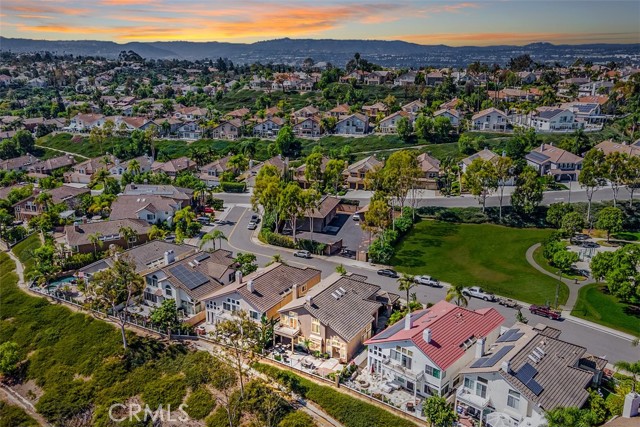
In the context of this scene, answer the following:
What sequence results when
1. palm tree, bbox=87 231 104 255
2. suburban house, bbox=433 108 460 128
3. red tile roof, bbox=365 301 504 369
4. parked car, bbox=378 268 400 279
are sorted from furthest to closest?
1. suburban house, bbox=433 108 460 128
2. palm tree, bbox=87 231 104 255
3. parked car, bbox=378 268 400 279
4. red tile roof, bbox=365 301 504 369

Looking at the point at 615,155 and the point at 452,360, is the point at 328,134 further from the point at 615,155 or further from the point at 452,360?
the point at 452,360

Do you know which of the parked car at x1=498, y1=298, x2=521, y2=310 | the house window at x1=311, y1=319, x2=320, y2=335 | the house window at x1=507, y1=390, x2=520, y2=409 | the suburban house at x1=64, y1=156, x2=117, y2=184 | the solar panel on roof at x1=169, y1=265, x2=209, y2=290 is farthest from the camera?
the suburban house at x1=64, y1=156, x2=117, y2=184

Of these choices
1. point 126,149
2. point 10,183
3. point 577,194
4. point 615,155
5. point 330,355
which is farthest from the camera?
point 126,149

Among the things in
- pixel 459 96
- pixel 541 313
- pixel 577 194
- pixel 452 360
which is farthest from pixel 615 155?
pixel 459 96

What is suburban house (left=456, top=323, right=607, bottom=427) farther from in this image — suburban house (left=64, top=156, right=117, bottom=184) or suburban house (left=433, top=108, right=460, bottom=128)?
Result: suburban house (left=64, top=156, right=117, bottom=184)

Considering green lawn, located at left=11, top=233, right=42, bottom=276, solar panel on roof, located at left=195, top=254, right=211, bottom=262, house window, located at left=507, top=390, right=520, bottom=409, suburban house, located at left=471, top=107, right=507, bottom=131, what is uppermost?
suburban house, located at left=471, top=107, right=507, bottom=131

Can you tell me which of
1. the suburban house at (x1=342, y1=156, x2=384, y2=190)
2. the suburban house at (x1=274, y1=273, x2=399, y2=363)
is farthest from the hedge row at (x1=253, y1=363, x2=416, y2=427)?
the suburban house at (x1=342, y1=156, x2=384, y2=190)

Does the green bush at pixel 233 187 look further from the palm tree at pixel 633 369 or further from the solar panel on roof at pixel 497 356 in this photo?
the palm tree at pixel 633 369
